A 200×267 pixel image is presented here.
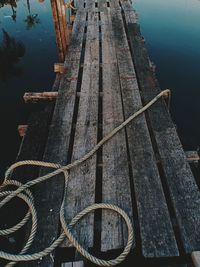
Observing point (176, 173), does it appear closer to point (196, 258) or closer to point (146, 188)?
point (146, 188)

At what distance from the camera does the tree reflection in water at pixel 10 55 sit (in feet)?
26.3

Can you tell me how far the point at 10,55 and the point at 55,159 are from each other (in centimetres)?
662

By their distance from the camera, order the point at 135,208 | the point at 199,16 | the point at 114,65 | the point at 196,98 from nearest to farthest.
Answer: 1. the point at 135,208
2. the point at 114,65
3. the point at 196,98
4. the point at 199,16

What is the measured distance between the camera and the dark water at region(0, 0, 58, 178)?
602 centimetres

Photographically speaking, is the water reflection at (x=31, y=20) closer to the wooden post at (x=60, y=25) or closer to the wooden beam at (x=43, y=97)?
the wooden post at (x=60, y=25)

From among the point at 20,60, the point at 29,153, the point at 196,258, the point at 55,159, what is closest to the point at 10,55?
the point at 20,60

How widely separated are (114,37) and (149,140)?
3.76 meters

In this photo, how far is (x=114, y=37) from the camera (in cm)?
629

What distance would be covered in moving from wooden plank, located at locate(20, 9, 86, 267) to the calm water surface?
5.90ft

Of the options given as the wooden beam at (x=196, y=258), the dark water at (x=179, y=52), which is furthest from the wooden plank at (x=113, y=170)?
the dark water at (x=179, y=52)

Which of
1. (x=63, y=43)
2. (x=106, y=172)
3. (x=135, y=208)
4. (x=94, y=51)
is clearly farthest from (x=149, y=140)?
(x=63, y=43)

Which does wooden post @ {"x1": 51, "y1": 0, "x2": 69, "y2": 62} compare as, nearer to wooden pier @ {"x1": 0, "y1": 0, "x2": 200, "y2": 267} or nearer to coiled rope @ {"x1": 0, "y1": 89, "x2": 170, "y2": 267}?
wooden pier @ {"x1": 0, "y1": 0, "x2": 200, "y2": 267}

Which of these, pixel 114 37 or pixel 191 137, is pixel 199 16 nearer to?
pixel 114 37

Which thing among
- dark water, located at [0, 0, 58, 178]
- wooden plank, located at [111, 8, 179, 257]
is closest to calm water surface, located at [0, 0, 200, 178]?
dark water, located at [0, 0, 58, 178]
